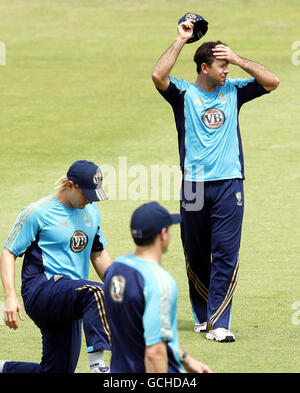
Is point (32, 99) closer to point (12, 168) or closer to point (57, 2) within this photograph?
point (12, 168)

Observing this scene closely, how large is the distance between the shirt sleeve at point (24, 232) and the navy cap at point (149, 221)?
2012 mm

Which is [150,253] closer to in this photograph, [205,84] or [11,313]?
[11,313]

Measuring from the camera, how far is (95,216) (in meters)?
8.42

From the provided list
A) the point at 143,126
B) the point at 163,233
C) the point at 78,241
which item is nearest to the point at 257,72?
the point at 78,241

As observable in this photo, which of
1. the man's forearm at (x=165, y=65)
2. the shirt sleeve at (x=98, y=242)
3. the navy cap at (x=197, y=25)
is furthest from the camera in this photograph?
the navy cap at (x=197, y=25)

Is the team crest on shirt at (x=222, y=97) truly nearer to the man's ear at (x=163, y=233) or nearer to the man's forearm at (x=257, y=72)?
the man's forearm at (x=257, y=72)

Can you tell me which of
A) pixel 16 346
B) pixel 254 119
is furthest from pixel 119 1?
pixel 16 346

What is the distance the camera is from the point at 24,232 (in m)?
8.11

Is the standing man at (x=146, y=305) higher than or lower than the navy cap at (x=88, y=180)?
lower

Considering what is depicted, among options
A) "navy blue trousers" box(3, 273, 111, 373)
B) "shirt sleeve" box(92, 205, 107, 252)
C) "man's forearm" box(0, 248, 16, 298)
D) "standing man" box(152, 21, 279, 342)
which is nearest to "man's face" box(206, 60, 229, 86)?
"standing man" box(152, 21, 279, 342)

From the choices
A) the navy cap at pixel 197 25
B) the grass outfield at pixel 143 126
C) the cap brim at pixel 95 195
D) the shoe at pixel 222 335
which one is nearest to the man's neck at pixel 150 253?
the cap brim at pixel 95 195

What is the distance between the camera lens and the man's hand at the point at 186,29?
32.9 feet

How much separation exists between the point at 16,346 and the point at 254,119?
477 inches

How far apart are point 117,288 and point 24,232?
6.83 ft
